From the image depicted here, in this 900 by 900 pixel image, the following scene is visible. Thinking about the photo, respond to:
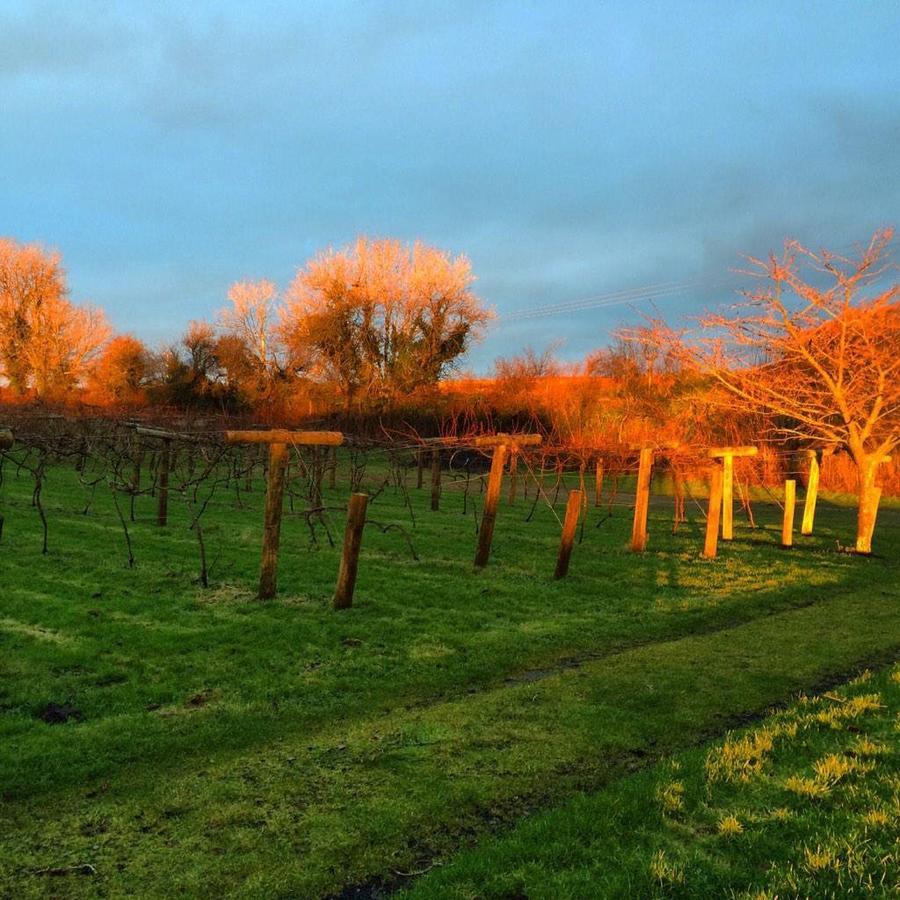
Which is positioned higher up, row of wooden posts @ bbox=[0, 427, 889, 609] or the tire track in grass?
row of wooden posts @ bbox=[0, 427, 889, 609]

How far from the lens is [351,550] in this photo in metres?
8.68

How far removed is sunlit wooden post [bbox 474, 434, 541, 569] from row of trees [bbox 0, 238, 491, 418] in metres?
27.3

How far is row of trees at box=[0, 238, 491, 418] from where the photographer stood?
1596 inches

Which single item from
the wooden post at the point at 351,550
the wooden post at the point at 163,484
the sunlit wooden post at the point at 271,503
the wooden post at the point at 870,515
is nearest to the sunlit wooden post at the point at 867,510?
the wooden post at the point at 870,515

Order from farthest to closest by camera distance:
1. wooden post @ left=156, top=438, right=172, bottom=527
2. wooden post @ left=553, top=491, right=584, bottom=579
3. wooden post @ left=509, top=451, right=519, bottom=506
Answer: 1. wooden post @ left=509, top=451, right=519, bottom=506
2. wooden post @ left=156, top=438, right=172, bottom=527
3. wooden post @ left=553, top=491, right=584, bottom=579

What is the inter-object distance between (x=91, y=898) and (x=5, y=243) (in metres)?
50.4

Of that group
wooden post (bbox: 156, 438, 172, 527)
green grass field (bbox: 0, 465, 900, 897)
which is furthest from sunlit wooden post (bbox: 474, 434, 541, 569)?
wooden post (bbox: 156, 438, 172, 527)

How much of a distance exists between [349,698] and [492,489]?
659 centimetres

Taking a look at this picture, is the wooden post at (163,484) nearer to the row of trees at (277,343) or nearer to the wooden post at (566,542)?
the wooden post at (566,542)

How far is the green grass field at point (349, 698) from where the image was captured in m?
3.67

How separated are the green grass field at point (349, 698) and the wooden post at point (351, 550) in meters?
0.26

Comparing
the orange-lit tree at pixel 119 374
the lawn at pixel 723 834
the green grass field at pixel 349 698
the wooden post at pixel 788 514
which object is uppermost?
the orange-lit tree at pixel 119 374

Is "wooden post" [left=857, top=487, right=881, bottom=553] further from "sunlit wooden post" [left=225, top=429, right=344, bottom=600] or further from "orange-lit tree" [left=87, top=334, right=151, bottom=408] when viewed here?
"orange-lit tree" [left=87, top=334, right=151, bottom=408]

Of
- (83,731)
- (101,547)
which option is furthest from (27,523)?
(83,731)
